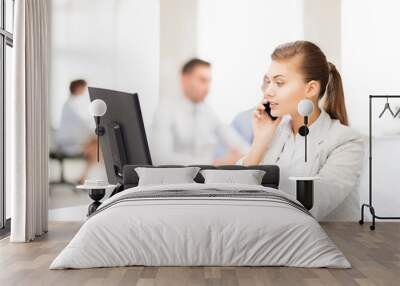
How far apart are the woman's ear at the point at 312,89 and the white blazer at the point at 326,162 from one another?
243mm

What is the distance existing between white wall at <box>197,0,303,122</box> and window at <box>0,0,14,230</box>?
7.67ft

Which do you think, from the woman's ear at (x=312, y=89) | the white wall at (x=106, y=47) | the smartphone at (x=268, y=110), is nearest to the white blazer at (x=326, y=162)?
the smartphone at (x=268, y=110)

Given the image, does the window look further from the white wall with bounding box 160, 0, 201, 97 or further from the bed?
the bed

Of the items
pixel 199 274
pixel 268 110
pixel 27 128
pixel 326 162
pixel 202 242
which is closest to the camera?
pixel 199 274

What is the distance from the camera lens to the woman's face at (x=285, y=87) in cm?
791

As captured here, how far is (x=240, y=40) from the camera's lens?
26.2 ft

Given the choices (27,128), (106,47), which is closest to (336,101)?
(106,47)

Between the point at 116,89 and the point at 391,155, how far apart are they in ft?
11.8

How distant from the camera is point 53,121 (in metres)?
8.02

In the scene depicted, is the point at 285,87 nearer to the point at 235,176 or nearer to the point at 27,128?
the point at 235,176

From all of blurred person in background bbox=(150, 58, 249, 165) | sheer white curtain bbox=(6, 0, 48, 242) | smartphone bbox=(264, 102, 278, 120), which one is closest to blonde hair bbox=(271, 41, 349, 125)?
smartphone bbox=(264, 102, 278, 120)

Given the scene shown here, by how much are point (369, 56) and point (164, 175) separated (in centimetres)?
303

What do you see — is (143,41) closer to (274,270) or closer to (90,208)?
(90,208)

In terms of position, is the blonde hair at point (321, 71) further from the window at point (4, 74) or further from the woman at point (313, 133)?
the window at point (4, 74)
